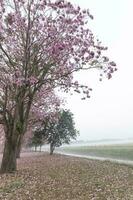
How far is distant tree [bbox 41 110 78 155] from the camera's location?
7319 cm

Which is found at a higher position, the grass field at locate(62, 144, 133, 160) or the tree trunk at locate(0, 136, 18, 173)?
the grass field at locate(62, 144, 133, 160)

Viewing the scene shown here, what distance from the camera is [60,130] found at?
7356 centimetres

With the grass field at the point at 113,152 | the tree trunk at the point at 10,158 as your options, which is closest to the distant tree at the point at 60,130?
the grass field at the point at 113,152

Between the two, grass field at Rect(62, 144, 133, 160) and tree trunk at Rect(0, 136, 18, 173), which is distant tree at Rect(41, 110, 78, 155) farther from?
tree trunk at Rect(0, 136, 18, 173)

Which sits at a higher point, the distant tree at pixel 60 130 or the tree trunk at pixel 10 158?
the distant tree at pixel 60 130

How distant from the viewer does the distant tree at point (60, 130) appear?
240 feet

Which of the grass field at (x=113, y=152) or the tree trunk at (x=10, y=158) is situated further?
the grass field at (x=113, y=152)

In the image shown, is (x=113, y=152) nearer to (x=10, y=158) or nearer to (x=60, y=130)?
(x=60, y=130)

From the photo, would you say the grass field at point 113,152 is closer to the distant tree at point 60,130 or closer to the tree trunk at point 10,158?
the distant tree at point 60,130

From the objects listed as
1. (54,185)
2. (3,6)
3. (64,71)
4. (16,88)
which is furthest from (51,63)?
(54,185)

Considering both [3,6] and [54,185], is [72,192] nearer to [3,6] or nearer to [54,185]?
[54,185]

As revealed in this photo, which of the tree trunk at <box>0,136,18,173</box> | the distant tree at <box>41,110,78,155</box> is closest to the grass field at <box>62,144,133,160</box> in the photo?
the distant tree at <box>41,110,78,155</box>

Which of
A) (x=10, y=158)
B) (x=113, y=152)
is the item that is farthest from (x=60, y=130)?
(x=10, y=158)

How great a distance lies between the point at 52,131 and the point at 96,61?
44820 mm
